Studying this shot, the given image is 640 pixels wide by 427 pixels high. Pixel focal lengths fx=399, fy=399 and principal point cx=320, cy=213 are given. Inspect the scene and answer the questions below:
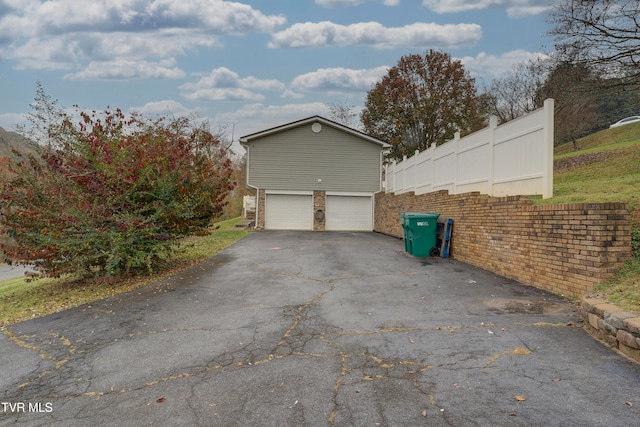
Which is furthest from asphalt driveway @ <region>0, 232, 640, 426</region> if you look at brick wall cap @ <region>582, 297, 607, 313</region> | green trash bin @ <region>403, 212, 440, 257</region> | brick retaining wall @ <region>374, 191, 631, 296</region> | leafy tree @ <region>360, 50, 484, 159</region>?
leafy tree @ <region>360, 50, 484, 159</region>

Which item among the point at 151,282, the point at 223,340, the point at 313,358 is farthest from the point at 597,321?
the point at 151,282

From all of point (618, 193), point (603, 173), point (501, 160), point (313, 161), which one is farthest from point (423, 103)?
point (618, 193)

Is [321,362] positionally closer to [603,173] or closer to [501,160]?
[501,160]

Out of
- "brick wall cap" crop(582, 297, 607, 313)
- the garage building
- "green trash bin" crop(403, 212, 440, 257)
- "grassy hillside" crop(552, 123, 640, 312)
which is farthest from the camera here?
the garage building

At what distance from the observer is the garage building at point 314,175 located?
21531mm

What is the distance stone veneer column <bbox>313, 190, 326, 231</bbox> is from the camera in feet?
71.3

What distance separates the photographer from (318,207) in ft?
71.6

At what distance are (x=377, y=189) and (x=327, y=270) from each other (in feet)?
45.2

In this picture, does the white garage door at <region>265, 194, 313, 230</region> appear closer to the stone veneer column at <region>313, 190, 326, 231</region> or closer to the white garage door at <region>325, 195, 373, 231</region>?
the stone veneer column at <region>313, 190, 326, 231</region>

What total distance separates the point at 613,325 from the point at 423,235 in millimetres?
6455

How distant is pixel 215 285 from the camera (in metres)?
7.65

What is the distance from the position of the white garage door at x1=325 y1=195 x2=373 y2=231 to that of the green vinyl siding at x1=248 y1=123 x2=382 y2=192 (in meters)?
0.60

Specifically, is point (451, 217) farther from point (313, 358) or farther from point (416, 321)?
point (313, 358)

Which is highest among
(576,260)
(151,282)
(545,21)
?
(545,21)
